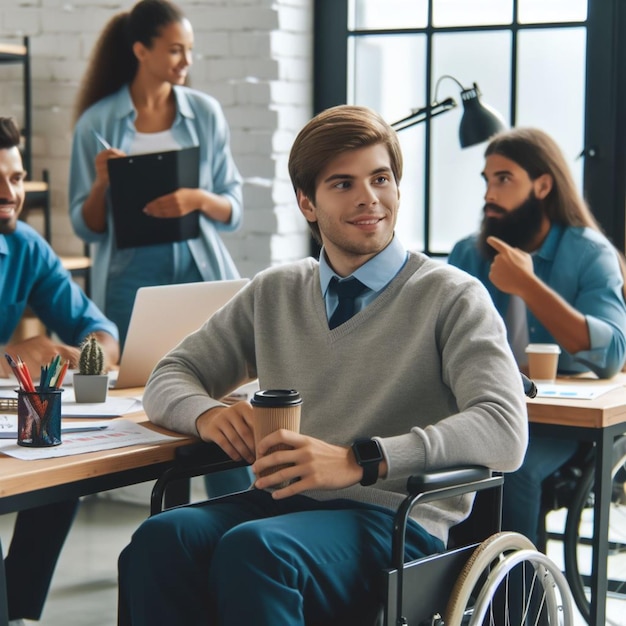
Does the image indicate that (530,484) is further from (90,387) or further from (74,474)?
(74,474)

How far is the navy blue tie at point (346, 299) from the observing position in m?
2.08

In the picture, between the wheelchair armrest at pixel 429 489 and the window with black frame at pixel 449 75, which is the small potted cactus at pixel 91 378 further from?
the window with black frame at pixel 449 75

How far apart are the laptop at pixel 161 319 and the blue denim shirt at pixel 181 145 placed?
3.37ft

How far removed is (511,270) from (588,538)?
1.18m

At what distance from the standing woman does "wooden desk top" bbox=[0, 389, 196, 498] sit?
61.2 inches

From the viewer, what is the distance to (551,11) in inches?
147

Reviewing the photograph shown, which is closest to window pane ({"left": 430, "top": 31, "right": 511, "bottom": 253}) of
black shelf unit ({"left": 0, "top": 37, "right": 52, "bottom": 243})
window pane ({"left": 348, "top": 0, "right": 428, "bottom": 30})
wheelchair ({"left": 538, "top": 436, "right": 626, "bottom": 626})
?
window pane ({"left": 348, "top": 0, "right": 428, "bottom": 30})

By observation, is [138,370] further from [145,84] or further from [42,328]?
[42,328]

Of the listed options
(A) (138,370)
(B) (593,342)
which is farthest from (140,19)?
(B) (593,342)

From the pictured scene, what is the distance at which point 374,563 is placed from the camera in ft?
5.98

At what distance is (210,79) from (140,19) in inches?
18.7

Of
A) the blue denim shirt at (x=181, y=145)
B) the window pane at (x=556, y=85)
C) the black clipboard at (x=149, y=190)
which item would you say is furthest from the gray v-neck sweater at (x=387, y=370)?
the window pane at (x=556, y=85)

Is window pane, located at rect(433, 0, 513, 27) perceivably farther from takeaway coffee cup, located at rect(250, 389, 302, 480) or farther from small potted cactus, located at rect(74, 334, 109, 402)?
takeaway coffee cup, located at rect(250, 389, 302, 480)

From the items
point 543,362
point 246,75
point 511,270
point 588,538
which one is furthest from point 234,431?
point 246,75
